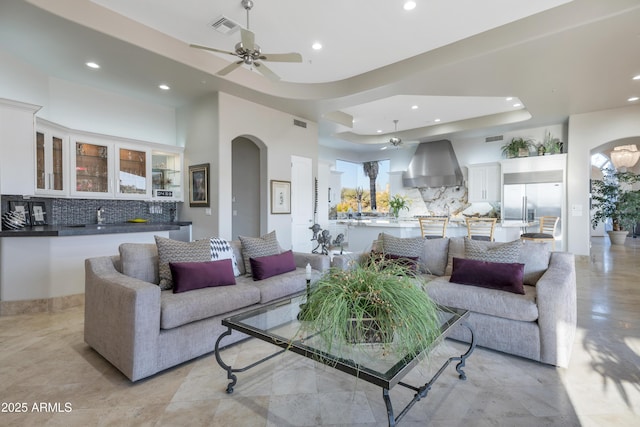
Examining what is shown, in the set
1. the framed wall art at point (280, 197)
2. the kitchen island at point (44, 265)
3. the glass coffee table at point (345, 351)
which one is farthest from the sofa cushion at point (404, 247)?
Answer: the kitchen island at point (44, 265)

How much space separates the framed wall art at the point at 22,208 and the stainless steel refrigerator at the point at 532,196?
28.7ft

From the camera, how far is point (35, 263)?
3.55 meters

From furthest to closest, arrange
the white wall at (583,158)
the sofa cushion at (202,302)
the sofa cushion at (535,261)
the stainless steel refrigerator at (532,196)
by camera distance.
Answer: the stainless steel refrigerator at (532,196) < the white wall at (583,158) < the sofa cushion at (535,261) < the sofa cushion at (202,302)

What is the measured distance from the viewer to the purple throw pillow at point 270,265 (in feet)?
10.3

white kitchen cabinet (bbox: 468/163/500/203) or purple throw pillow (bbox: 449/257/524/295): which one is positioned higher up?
white kitchen cabinet (bbox: 468/163/500/203)

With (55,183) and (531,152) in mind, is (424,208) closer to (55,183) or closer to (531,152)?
(531,152)

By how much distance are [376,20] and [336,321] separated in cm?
355

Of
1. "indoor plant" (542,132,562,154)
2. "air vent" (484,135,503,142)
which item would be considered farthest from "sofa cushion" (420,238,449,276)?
"air vent" (484,135,503,142)

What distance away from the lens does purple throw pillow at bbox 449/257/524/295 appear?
8.60ft

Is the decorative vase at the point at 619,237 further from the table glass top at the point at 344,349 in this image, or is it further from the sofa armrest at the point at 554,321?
the table glass top at the point at 344,349

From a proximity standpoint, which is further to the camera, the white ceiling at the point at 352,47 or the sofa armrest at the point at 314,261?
the sofa armrest at the point at 314,261

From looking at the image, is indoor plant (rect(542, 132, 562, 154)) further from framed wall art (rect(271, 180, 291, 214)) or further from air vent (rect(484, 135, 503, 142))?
framed wall art (rect(271, 180, 291, 214))

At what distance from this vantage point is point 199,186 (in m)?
5.45

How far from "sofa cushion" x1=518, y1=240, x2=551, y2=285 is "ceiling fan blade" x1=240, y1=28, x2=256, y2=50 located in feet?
10.9
